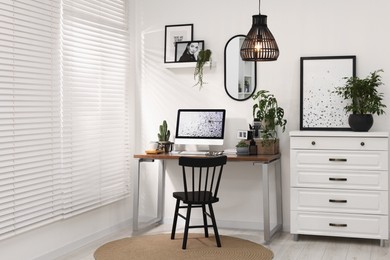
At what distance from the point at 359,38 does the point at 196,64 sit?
5.29ft

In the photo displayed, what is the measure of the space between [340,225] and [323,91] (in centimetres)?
128

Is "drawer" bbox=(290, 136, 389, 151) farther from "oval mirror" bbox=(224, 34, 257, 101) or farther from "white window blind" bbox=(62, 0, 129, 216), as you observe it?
"white window blind" bbox=(62, 0, 129, 216)

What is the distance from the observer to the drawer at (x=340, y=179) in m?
4.82

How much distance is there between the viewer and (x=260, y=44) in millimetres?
4199

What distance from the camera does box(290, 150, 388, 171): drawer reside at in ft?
15.8

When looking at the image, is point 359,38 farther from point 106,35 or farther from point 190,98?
point 106,35

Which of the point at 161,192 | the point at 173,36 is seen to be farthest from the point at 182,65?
the point at 161,192

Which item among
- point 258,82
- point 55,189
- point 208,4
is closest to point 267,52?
point 258,82

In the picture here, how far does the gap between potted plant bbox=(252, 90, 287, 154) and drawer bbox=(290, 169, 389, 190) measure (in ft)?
1.23

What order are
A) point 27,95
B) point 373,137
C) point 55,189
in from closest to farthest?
point 27,95 → point 55,189 → point 373,137

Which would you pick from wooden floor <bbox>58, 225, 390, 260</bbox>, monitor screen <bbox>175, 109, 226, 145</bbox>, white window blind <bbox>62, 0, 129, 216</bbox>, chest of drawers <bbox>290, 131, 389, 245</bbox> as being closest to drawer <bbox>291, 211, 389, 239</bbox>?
chest of drawers <bbox>290, 131, 389, 245</bbox>

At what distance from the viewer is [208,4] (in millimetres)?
5672

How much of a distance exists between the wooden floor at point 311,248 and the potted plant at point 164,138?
83cm

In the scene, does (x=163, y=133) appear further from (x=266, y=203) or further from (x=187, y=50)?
(x=266, y=203)
